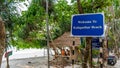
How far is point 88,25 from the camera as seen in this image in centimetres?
394

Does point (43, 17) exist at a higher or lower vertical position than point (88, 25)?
higher

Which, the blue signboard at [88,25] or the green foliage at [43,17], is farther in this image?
the green foliage at [43,17]

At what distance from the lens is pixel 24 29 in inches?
499

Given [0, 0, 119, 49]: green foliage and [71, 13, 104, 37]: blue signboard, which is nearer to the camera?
[71, 13, 104, 37]: blue signboard

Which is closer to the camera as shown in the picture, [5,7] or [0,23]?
[0,23]

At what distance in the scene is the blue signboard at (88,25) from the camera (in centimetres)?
380

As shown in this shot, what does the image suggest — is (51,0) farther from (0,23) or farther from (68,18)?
(0,23)

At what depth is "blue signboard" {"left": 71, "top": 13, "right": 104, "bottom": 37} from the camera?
3801 millimetres

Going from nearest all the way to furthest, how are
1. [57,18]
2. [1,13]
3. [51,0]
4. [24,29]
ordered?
[1,13]
[51,0]
[57,18]
[24,29]

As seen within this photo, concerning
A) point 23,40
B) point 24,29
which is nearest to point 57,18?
point 24,29

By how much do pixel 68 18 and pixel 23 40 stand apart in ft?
9.67

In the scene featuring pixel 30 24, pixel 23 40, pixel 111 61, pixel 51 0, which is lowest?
pixel 111 61

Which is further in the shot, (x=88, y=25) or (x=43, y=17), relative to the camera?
(x=43, y=17)

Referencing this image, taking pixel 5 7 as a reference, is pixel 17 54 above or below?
below
